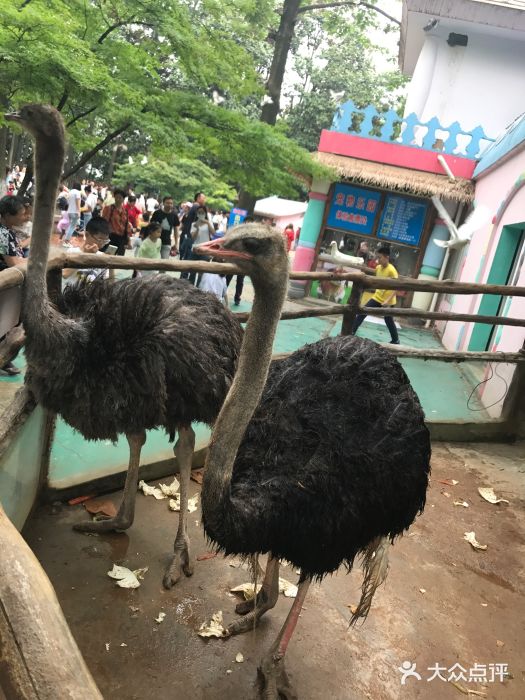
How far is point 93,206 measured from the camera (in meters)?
14.1

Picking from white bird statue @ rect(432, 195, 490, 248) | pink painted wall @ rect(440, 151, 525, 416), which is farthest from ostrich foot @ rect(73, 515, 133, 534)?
white bird statue @ rect(432, 195, 490, 248)

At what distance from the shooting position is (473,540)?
3.42 meters

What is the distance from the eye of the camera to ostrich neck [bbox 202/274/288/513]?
166 centimetres

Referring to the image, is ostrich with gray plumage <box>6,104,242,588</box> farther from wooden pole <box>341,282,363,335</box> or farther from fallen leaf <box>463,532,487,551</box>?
fallen leaf <box>463,532,487,551</box>

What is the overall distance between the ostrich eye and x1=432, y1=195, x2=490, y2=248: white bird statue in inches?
312

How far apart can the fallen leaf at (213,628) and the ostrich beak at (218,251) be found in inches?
60.8

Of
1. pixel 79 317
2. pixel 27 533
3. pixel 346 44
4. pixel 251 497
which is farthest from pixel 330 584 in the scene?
pixel 346 44

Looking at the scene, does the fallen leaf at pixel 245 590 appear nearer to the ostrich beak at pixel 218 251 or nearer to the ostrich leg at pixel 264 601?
the ostrich leg at pixel 264 601

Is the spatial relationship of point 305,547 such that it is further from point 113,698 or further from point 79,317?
point 79,317

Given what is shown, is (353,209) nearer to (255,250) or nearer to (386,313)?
(386,313)

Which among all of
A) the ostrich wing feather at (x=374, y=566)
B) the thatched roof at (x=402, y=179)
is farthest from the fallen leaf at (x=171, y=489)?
the thatched roof at (x=402, y=179)

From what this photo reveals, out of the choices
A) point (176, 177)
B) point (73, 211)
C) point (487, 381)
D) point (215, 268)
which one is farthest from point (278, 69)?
point (215, 268)

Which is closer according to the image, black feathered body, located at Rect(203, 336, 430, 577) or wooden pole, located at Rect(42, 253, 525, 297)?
black feathered body, located at Rect(203, 336, 430, 577)

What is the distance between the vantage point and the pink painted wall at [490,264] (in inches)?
213
